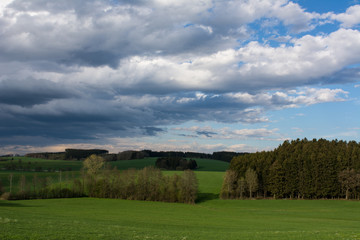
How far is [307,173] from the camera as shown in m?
97.4

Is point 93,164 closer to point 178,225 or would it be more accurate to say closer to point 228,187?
point 228,187

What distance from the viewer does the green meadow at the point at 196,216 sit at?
2534 cm

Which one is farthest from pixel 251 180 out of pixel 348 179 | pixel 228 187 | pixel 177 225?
pixel 177 225

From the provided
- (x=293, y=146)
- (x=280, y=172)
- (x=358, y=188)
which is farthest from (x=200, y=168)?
(x=358, y=188)

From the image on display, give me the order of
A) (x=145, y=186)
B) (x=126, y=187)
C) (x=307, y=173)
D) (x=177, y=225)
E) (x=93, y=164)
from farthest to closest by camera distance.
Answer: (x=93, y=164) → (x=307, y=173) → (x=126, y=187) → (x=145, y=186) → (x=177, y=225)

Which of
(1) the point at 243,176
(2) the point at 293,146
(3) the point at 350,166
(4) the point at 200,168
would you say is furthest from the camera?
(4) the point at 200,168

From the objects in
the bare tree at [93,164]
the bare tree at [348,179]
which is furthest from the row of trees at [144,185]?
the bare tree at [348,179]

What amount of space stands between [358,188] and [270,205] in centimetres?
3190

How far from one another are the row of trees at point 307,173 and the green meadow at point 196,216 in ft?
32.1

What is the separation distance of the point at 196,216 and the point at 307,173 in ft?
202

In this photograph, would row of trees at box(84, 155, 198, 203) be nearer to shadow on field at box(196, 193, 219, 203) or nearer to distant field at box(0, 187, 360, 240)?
shadow on field at box(196, 193, 219, 203)

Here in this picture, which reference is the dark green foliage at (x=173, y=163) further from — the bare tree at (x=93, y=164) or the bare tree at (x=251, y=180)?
the bare tree at (x=251, y=180)

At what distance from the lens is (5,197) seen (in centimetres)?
8450

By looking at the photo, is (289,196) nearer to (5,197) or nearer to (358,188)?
(358,188)
